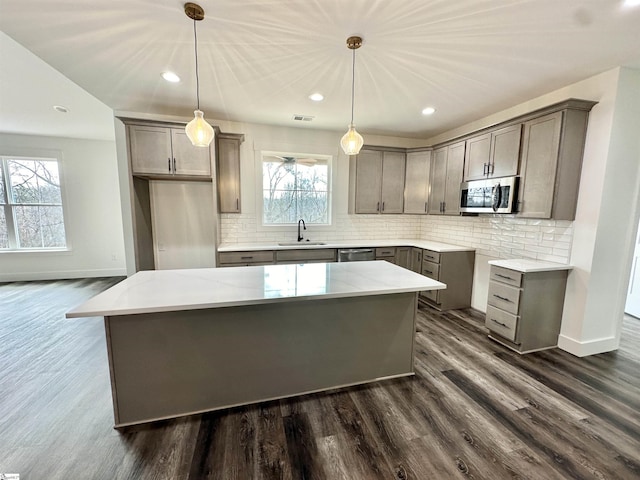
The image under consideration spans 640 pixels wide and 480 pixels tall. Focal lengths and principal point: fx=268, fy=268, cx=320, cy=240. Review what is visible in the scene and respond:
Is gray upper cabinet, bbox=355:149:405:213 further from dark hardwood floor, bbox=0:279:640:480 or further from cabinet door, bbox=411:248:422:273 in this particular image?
dark hardwood floor, bbox=0:279:640:480

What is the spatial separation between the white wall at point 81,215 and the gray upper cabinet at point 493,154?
645cm

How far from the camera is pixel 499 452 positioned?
1.63 m

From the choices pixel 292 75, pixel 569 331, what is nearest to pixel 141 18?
pixel 292 75

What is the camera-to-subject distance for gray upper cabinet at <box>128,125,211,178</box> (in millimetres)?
3258

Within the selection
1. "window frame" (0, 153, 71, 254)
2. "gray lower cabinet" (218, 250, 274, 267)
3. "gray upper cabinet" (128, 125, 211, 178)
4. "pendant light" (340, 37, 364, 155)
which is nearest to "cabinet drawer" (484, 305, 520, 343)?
"pendant light" (340, 37, 364, 155)

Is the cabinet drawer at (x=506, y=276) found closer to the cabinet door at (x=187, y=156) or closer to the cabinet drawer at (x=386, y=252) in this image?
the cabinet drawer at (x=386, y=252)

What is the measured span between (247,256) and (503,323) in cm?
314

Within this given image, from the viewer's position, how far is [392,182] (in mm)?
4539

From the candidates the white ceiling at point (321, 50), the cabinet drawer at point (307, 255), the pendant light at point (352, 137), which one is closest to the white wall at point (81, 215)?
the white ceiling at point (321, 50)

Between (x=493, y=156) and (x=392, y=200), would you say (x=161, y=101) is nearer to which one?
(x=392, y=200)

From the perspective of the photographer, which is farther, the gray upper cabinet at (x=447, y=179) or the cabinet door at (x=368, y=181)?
the cabinet door at (x=368, y=181)

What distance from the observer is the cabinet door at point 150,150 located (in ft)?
10.6

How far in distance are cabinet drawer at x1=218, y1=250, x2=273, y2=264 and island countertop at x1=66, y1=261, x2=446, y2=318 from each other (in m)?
1.22

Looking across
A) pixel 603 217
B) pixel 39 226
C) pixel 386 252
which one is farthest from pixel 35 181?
pixel 603 217
